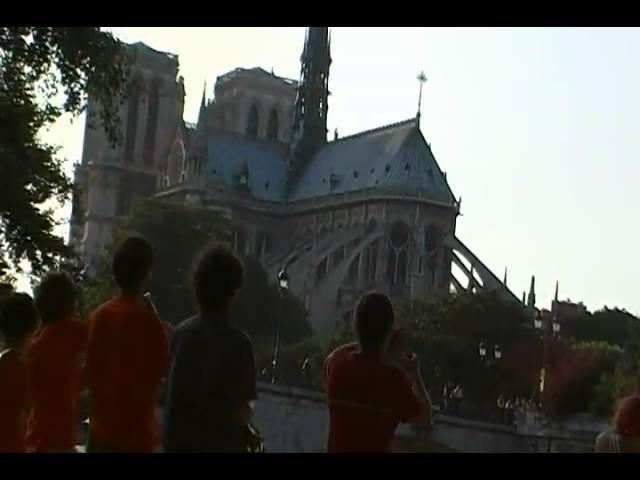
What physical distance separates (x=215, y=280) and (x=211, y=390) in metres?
0.38

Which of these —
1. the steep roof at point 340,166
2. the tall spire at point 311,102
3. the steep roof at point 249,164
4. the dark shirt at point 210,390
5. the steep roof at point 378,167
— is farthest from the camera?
the tall spire at point 311,102

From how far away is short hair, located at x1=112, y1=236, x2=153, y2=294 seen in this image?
4.75m

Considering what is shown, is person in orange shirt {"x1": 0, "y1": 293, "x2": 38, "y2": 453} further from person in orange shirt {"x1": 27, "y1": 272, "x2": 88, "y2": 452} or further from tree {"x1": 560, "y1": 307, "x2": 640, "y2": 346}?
tree {"x1": 560, "y1": 307, "x2": 640, "y2": 346}

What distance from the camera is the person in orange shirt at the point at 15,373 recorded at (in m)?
4.86

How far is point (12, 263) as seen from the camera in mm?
13695

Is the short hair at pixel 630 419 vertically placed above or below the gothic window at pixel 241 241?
below

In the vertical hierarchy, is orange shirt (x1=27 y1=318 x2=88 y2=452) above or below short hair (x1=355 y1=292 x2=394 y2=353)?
below

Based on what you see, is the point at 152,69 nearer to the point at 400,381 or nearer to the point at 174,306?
the point at 174,306

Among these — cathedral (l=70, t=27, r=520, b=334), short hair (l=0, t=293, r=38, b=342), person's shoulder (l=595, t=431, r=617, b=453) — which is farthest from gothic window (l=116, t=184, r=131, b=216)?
person's shoulder (l=595, t=431, r=617, b=453)

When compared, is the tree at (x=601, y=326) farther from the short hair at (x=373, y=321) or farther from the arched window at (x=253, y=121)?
the short hair at (x=373, y=321)

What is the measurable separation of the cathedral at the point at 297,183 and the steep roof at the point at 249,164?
0.07 metres

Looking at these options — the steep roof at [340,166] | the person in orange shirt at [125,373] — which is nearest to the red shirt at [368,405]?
the person in orange shirt at [125,373]

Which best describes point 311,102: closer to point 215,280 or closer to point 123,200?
point 123,200

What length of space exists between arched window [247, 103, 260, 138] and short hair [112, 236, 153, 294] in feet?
300
